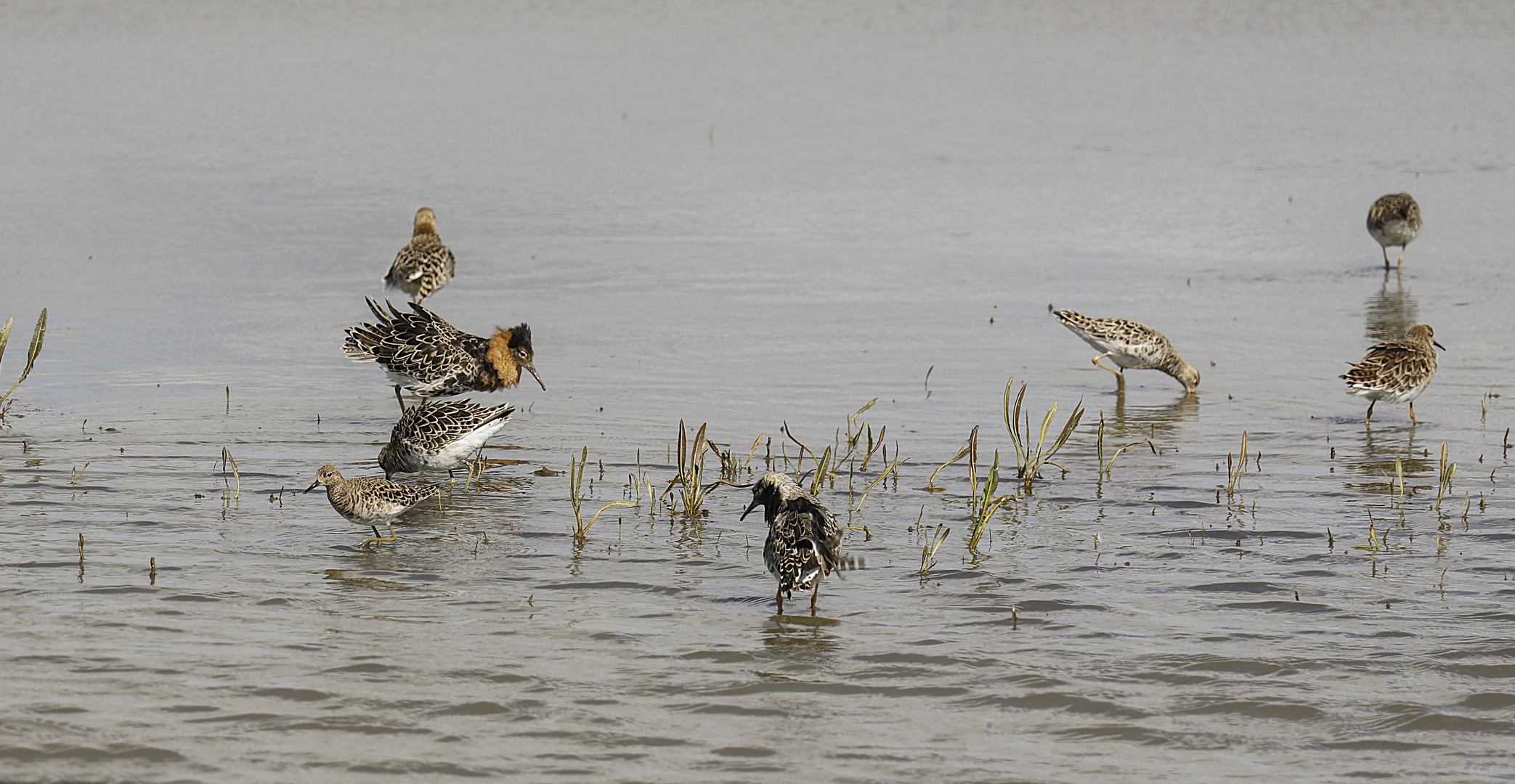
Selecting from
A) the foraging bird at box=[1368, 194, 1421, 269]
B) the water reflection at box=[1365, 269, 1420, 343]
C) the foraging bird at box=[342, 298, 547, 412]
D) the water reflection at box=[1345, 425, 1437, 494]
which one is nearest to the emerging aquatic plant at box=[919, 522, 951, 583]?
the water reflection at box=[1345, 425, 1437, 494]

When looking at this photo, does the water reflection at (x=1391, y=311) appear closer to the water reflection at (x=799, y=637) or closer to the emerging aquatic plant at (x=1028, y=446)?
the emerging aquatic plant at (x=1028, y=446)

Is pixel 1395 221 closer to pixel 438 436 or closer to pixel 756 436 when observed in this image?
pixel 756 436

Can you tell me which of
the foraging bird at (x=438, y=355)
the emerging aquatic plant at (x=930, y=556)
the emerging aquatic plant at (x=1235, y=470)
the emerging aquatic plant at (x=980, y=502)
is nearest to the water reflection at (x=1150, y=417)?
the emerging aquatic plant at (x=1235, y=470)

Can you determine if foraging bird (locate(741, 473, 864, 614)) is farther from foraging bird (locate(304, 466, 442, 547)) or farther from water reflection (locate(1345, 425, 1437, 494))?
water reflection (locate(1345, 425, 1437, 494))

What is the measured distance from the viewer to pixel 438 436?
11062 millimetres

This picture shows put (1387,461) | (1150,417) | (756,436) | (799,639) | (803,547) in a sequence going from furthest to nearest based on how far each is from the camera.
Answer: (1150,417) < (756,436) < (1387,461) < (803,547) < (799,639)

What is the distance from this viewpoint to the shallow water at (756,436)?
23.2 ft

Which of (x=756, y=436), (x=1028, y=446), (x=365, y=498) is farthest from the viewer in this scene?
(x=756, y=436)

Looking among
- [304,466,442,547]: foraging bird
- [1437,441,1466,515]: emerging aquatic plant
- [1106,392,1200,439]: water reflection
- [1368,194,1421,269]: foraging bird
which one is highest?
[1368,194,1421,269]: foraging bird

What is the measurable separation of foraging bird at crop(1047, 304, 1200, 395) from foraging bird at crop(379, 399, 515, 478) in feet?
19.7

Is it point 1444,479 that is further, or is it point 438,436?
point 438,436

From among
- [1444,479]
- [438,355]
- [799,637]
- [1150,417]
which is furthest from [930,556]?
[438,355]

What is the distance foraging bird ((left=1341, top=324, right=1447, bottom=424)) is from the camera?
42.0ft

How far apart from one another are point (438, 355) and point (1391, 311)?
1076cm
